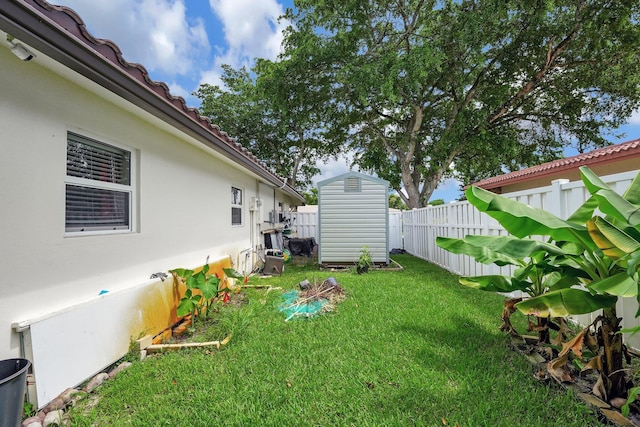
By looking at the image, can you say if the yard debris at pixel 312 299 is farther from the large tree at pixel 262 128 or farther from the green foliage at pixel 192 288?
the large tree at pixel 262 128

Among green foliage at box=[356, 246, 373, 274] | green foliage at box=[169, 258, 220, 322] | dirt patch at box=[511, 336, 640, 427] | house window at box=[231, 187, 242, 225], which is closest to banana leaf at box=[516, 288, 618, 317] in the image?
dirt patch at box=[511, 336, 640, 427]

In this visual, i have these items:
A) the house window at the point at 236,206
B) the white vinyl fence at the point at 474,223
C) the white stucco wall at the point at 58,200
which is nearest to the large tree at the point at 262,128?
the white vinyl fence at the point at 474,223

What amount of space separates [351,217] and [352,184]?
3.42 ft

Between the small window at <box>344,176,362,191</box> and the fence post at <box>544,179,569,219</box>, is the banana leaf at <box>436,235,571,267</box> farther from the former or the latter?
the small window at <box>344,176,362,191</box>

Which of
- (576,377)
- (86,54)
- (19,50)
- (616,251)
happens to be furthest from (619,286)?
(19,50)

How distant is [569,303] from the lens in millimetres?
2318

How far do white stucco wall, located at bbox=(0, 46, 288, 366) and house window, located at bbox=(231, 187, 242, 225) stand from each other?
9.24 ft

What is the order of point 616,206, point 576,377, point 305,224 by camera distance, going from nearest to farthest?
1. point 616,206
2. point 576,377
3. point 305,224

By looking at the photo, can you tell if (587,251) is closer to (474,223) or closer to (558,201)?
(558,201)

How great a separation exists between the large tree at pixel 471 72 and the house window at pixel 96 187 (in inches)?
431

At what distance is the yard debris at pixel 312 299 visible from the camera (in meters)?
4.80

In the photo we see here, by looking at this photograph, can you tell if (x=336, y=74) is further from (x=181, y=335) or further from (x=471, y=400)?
(x=471, y=400)

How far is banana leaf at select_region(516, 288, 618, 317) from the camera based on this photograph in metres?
2.29

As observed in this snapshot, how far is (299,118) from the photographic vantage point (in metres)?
16.5
